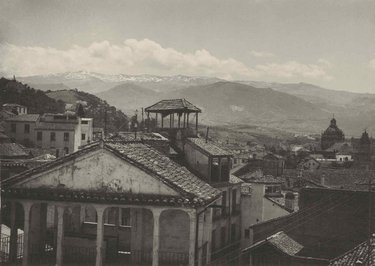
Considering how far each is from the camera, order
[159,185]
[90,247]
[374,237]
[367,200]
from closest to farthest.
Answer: [159,185] → [90,247] → [374,237] → [367,200]

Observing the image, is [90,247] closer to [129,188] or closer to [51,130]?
[129,188]

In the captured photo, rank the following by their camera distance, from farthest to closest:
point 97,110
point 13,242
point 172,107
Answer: point 97,110, point 172,107, point 13,242

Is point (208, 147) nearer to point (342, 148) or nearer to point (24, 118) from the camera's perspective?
point (24, 118)

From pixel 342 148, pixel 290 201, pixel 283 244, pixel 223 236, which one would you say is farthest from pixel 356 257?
pixel 342 148

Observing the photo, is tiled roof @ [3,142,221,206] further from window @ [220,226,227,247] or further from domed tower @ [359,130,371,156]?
A: domed tower @ [359,130,371,156]

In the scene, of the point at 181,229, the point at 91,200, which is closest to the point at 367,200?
the point at 181,229

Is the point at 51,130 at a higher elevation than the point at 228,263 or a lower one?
higher

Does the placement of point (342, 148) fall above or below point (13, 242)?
below
